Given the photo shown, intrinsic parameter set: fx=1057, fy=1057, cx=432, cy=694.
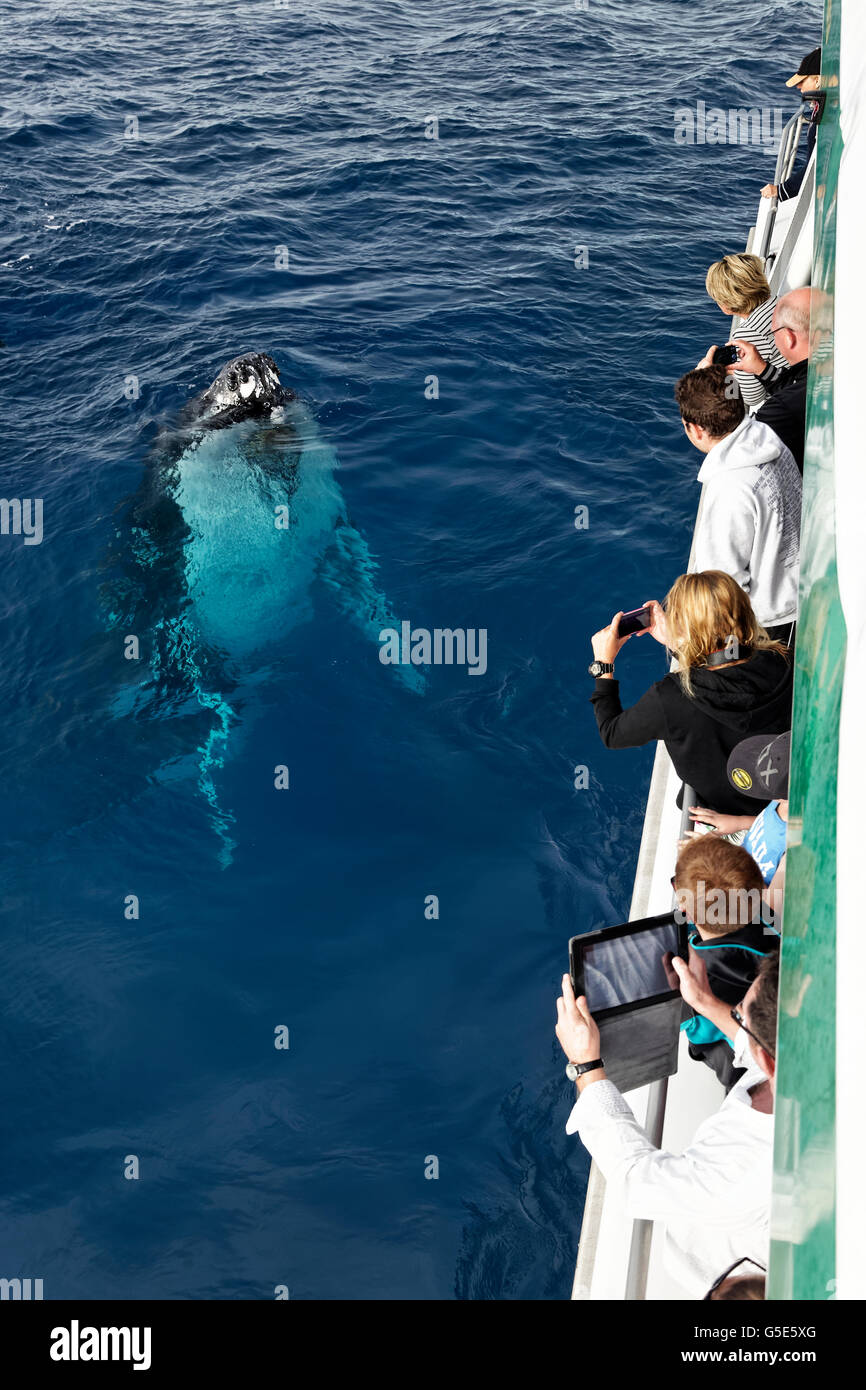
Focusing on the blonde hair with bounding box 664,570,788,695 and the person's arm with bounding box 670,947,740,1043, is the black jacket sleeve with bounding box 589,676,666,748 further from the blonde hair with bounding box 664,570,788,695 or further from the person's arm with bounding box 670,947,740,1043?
the person's arm with bounding box 670,947,740,1043

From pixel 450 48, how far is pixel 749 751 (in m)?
25.2

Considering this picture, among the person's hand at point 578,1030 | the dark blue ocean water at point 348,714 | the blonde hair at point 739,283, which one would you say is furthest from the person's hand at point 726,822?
the blonde hair at point 739,283

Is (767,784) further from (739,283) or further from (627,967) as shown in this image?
(739,283)

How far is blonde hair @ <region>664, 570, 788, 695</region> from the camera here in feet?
16.0

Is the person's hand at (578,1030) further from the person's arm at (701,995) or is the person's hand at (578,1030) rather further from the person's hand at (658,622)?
the person's hand at (658,622)

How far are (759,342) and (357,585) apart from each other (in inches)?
196

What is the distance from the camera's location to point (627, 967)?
14.3 ft

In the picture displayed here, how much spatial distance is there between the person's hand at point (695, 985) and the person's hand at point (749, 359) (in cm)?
453

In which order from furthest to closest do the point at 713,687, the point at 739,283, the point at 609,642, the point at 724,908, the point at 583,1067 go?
the point at 739,283 < the point at 609,642 < the point at 713,687 < the point at 724,908 < the point at 583,1067

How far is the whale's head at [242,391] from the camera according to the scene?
492 inches

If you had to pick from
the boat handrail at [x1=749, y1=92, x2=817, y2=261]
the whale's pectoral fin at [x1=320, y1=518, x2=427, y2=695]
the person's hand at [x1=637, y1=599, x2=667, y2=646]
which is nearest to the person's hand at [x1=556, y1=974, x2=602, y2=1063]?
the person's hand at [x1=637, y1=599, x2=667, y2=646]

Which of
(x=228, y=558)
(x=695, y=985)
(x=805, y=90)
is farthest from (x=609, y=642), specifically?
(x=805, y=90)

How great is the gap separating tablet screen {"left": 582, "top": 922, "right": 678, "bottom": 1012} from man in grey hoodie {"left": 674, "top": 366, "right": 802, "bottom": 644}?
2462mm
